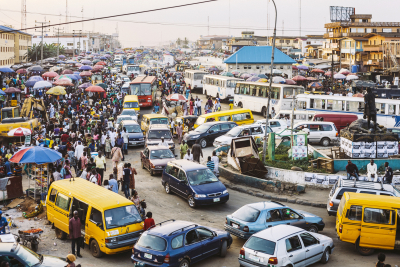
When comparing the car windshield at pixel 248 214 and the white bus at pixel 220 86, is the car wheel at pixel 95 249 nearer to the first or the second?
the car windshield at pixel 248 214

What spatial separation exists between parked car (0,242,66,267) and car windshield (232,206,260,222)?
533 centimetres

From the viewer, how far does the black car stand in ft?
83.1

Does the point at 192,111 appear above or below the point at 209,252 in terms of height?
above

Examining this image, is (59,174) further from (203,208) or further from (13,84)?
(13,84)

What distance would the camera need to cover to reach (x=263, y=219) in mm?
12109

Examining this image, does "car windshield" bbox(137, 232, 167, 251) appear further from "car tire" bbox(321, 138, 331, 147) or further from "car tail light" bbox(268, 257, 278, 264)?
"car tire" bbox(321, 138, 331, 147)

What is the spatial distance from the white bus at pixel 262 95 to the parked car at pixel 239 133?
7861 millimetres

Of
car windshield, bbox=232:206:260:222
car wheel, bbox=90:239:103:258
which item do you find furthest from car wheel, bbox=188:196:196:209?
car wheel, bbox=90:239:103:258

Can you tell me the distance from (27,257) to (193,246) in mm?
3884

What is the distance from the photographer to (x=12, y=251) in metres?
8.79

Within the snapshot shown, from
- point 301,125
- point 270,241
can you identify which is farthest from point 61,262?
point 301,125

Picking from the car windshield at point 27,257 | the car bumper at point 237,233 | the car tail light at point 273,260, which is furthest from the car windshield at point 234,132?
the car windshield at point 27,257

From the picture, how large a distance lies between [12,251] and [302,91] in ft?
95.9

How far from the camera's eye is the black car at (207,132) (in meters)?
25.3
